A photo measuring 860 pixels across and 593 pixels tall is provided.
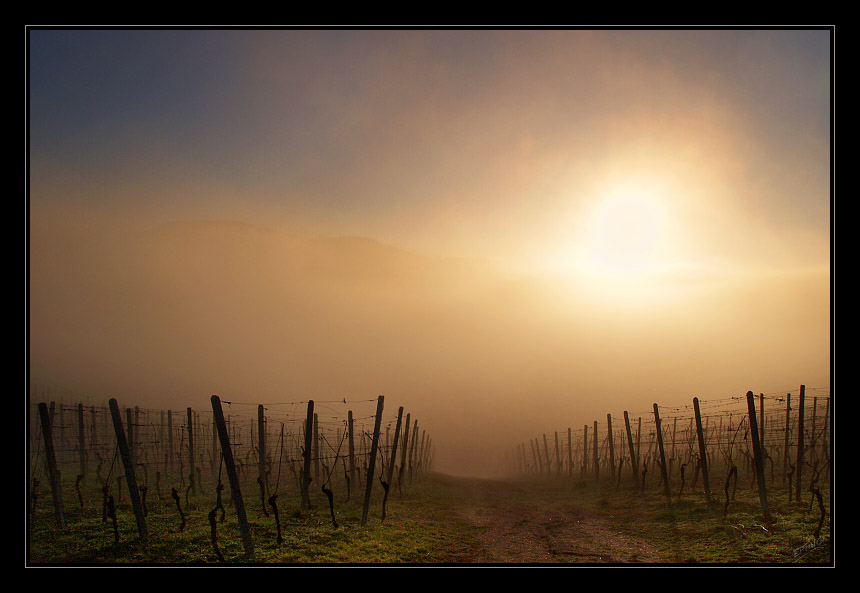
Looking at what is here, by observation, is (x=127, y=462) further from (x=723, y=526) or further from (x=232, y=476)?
(x=723, y=526)

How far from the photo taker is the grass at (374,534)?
1352 centimetres

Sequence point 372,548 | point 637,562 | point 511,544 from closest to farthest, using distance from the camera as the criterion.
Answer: point 637,562 < point 372,548 < point 511,544

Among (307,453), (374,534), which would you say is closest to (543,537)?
(374,534)

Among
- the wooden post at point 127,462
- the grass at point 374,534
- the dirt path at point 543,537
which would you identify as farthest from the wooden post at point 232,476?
the dirt path at point 543,537

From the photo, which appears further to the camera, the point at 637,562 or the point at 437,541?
the point at 437,541

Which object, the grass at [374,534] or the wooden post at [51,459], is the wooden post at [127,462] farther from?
the wooden post at [51,459]

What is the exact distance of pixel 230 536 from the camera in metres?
15.3

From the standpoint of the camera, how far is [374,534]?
16469 mm

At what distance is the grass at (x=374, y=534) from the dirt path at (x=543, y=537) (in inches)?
16.8
